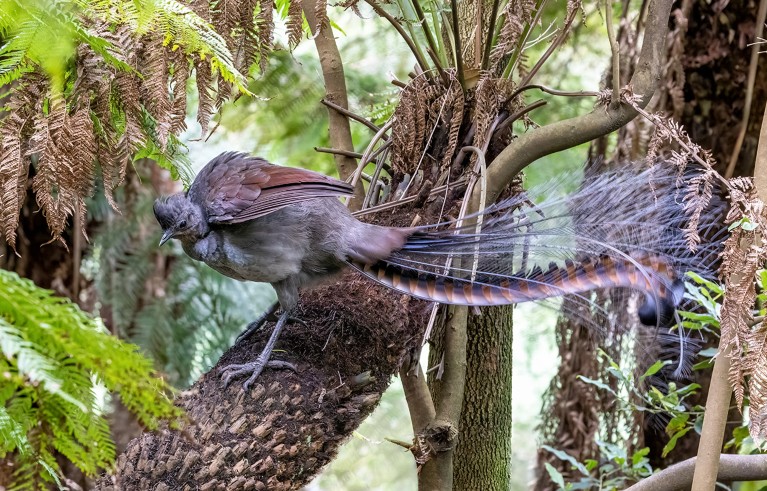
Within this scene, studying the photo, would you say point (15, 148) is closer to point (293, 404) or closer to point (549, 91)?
point (293, 404)

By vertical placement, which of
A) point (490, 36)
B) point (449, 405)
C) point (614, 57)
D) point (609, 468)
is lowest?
point (609, 468)

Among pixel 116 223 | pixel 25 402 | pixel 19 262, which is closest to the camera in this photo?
pixel 25 402

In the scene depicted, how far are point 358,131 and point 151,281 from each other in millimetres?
1249

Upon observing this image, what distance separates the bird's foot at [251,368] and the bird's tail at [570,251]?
35cm

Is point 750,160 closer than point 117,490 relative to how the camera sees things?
No

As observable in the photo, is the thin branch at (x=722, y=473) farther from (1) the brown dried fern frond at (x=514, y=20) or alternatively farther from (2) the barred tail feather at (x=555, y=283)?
(1) the brown dried fern frond at (x=514, y=20)

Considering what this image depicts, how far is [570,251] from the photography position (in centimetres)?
208

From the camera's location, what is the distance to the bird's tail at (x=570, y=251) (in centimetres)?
204

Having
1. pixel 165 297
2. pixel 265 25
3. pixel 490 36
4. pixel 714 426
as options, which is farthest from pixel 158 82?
pixel 165 297

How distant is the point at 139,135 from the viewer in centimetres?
186

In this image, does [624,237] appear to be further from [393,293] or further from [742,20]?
[742,20]

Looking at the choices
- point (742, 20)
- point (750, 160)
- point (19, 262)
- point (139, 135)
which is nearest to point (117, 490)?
point (139, 135)

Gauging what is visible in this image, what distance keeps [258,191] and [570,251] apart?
0.83 m

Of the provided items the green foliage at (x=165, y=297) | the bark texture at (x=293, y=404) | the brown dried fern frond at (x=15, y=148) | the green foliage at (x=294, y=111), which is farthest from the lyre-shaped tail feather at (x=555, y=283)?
the green foliage at (x=294, y=111)
